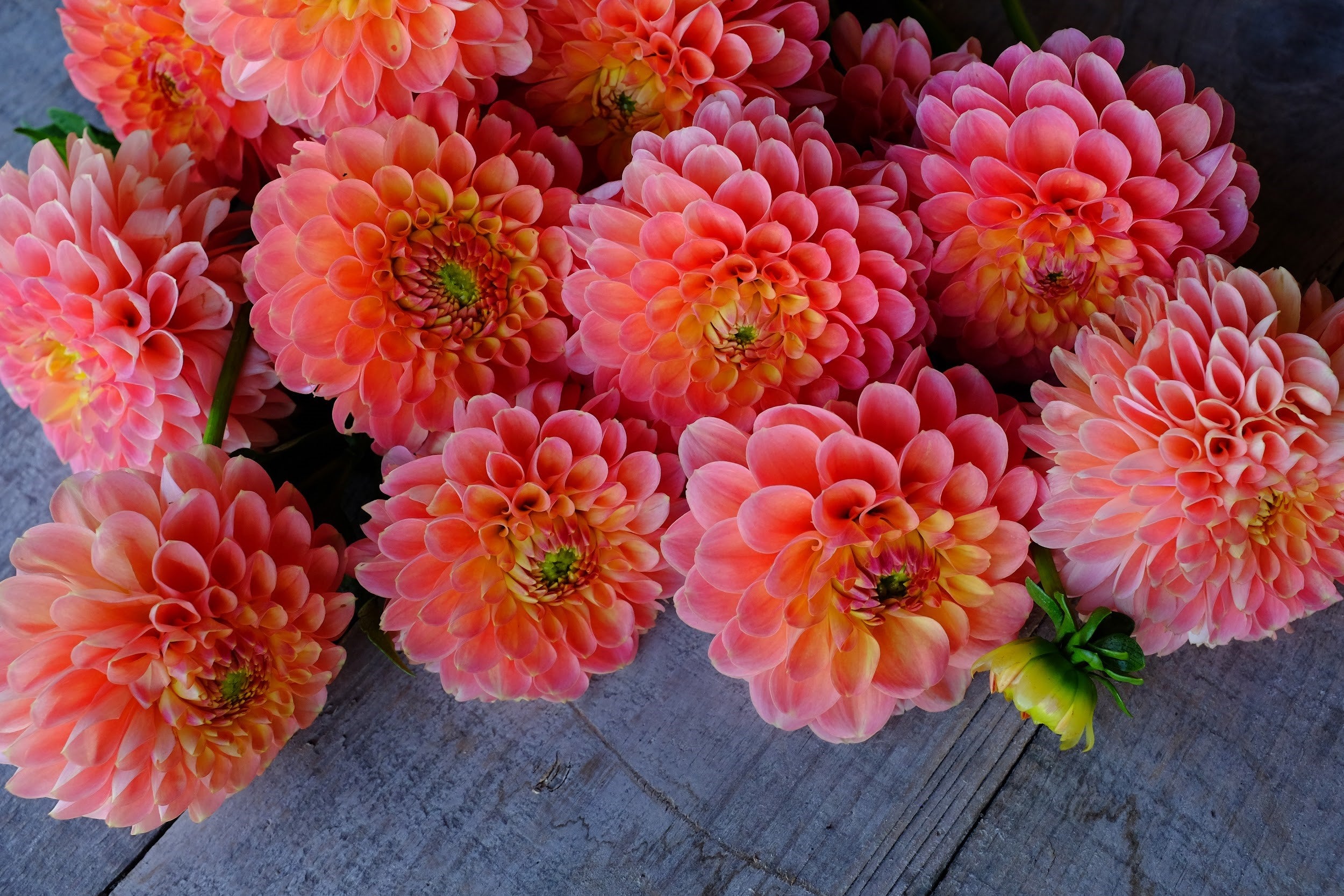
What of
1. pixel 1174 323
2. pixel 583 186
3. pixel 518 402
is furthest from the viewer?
pixel 583 186

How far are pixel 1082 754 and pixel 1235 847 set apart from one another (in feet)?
0.37

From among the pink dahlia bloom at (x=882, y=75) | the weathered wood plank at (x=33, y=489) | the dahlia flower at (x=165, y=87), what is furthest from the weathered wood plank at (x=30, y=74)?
the pink dahlia bloom at (x=882, y=75)

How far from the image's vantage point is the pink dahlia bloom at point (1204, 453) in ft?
1.74

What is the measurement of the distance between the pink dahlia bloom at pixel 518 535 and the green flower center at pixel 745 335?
9 centimetres

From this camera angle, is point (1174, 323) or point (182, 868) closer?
point (1174, 323)

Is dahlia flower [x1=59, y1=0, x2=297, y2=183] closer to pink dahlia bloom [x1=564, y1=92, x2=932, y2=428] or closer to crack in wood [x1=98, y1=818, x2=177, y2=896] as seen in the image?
pink dahlia bloom [x1=564, y1=92, x2=932, y2=428]

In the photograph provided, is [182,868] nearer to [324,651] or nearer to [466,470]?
[324,651]

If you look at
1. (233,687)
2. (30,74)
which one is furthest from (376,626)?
(30,74)

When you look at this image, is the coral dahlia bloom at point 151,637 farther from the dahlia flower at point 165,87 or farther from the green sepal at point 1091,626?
the green sepal at point 1091,626

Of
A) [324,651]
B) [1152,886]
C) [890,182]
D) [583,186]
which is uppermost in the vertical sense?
[890,182]

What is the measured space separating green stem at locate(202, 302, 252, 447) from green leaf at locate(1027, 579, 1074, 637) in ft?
1.80

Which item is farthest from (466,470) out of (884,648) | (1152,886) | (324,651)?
(1152,886)

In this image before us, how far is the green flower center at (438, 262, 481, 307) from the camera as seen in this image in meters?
0.64

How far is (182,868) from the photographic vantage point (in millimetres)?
740
